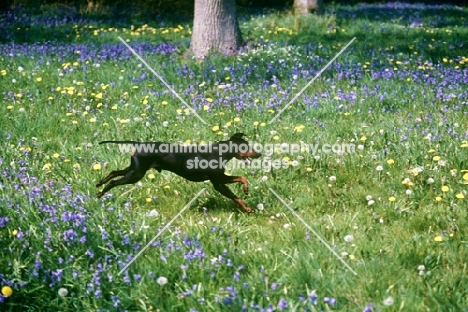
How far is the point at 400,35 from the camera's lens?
36.7 feet

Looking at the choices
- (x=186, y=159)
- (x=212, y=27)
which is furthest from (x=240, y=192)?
(x=212, y=27)

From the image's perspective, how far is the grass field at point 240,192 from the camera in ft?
9.04

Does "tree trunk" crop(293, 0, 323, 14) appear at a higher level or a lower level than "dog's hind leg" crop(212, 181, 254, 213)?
higher

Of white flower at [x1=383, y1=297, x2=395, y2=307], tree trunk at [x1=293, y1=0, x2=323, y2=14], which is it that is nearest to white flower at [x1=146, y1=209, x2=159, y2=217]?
white flower at [x1=383, y1=297, x2=395, y2=307]

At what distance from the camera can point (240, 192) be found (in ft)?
13.2

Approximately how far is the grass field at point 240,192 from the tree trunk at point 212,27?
811 mm

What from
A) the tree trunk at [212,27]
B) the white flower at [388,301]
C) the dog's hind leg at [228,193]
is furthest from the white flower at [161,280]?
the tree trunk at [212,27]

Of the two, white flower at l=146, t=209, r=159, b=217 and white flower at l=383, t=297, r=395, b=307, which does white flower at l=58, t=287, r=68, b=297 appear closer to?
white flower at l=146, t=209, r=159, b=217

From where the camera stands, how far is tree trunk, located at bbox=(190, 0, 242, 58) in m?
8.73

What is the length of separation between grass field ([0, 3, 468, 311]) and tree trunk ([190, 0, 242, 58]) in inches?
31.9

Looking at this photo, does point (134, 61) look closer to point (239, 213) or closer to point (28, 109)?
point (28, 109)

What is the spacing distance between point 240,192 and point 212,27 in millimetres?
5352

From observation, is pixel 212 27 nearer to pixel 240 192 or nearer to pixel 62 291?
pixel 240 192

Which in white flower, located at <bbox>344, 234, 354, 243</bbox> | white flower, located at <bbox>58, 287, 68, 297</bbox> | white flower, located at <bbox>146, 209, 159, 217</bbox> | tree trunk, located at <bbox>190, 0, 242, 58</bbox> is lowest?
white flower, located at <bbox>58, 287, 68, 297</bbox>
